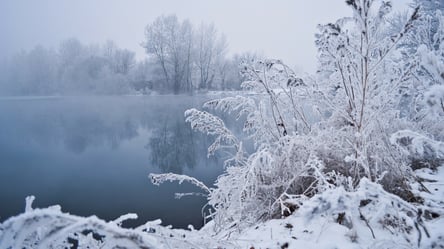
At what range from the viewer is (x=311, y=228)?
161 cm

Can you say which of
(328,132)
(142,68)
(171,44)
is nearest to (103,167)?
(328,132)

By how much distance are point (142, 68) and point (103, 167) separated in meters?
35.6

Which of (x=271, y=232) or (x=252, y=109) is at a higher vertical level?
(x=252, y=109)

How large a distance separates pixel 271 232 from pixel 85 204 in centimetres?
500

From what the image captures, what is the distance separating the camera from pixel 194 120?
2.80m

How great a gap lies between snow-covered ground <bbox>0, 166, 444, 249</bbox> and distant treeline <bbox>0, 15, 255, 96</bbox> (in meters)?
36.1

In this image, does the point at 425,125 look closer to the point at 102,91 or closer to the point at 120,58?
the point at 102,91

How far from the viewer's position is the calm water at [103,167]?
Answer: 17.3 feet

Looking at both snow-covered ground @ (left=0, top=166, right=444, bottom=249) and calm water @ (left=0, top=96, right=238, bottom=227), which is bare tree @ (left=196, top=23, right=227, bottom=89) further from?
snow-covered ground @ (left=0, top=166, right=444, bottom=249)

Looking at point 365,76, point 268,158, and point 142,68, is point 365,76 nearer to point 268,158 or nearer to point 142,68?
point 268,158

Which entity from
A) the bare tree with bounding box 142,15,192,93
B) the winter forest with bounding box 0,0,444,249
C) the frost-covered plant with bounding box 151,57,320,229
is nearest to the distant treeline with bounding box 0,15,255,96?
the bare tree with bounding box 142,15,192,93

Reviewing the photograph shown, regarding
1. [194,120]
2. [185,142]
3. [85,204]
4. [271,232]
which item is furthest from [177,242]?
[185,142]

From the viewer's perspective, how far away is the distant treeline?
1358 inches

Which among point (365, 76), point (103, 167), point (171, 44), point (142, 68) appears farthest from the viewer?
point (142, 68)
